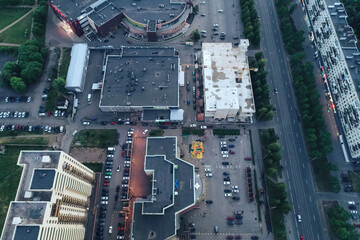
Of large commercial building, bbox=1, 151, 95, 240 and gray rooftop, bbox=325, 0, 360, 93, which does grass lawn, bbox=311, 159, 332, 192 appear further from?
large commercial building, bbox=1, 151, 95, 240

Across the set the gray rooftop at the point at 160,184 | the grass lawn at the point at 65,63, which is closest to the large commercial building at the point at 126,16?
the grass lawn at the point at 65,63

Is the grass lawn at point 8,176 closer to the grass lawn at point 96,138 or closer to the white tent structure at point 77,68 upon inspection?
the grass lawn at point 96,138

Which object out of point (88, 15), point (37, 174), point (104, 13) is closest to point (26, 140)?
point (37, 174)

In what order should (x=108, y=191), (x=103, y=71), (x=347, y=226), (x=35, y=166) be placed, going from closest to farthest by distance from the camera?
(x=35, y=166) → (x=347, y=226) → (x=108, y=191) → (x=103, y=71)

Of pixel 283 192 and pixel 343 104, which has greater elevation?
pixel 343 104

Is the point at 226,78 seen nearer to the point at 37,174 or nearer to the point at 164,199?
the point at 164,199

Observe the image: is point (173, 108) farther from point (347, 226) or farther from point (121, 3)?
point (347, 226)

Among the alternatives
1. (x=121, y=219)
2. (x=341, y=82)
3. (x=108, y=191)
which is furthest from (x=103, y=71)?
(x=341, y=82)
